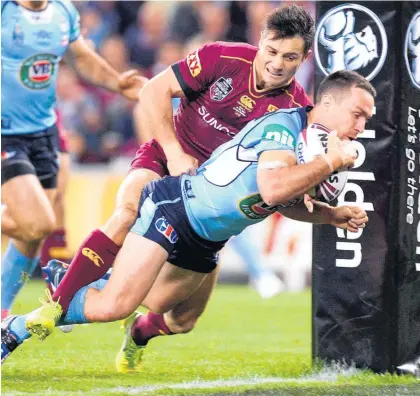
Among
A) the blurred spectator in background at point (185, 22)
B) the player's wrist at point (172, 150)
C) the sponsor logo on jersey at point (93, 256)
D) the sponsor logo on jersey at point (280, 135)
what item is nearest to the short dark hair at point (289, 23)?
the sponsor logo on jersey at point (280, 135)

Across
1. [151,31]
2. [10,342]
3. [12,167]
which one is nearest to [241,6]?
[151,31]

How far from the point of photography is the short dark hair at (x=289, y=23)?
5.76 m

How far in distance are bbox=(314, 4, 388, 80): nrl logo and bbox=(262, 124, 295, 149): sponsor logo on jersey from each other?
0.96 meters

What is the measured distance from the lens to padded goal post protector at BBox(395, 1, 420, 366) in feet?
19.8

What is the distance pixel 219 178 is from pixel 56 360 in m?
2.15

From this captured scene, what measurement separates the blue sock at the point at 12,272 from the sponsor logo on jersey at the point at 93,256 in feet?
6.62

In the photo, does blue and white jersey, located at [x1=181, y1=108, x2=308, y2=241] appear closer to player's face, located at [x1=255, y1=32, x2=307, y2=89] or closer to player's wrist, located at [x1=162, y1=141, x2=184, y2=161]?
player's wrist, located at [x1=162, y1=141, x2=184, y2=161]

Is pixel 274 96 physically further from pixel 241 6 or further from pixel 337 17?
pixel 241 6

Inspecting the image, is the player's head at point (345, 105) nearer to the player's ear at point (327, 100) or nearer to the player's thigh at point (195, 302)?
the player's ear at point (327, 100)

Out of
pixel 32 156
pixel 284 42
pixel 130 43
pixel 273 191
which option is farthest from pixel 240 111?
pixel 130 43

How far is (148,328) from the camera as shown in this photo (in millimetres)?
6754

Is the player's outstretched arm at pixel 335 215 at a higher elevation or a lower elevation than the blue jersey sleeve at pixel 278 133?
lower

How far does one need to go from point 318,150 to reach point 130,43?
10.9m

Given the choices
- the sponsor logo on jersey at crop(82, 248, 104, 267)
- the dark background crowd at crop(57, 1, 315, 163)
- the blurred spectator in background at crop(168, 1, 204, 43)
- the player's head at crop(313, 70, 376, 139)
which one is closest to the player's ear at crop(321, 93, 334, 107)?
the player's head at crop(313, 70, 376, 139)
